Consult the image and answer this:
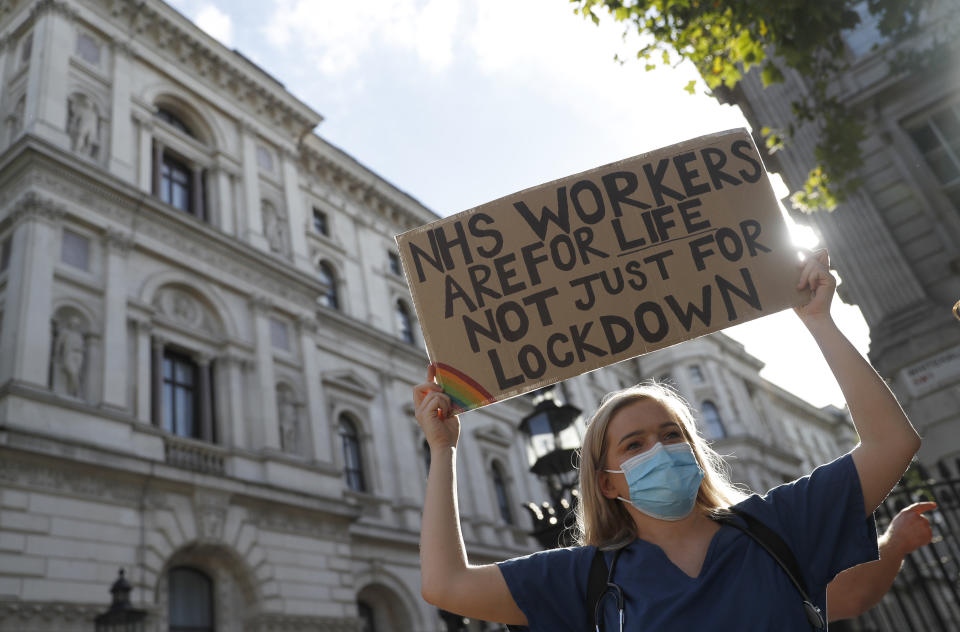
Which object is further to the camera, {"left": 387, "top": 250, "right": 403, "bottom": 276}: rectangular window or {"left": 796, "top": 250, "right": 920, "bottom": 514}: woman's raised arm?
{"left": 387, "top": 250, "right": 403, "bottom": 276}: rectangular window

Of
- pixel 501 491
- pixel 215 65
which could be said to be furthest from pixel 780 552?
pixel 501 491

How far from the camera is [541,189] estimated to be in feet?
10.2

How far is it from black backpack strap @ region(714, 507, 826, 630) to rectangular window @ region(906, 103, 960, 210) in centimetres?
1015

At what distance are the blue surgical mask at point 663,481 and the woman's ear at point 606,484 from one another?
63 millimetres

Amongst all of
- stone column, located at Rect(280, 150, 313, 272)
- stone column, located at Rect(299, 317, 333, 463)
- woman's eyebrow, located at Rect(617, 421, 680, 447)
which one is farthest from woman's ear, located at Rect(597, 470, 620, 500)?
stone column, located at Rect(280, 150, 313, 272)

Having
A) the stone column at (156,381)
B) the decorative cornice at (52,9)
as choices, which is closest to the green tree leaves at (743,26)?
the stone column at (156,381)

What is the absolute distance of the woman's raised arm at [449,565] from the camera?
214 cm

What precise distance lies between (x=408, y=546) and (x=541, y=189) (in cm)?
1838

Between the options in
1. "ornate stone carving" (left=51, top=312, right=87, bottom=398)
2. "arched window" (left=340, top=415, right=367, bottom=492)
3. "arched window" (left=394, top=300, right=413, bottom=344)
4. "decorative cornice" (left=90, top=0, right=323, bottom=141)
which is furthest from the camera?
"arched window" (left=394, top=300, right=413, bottom=344)

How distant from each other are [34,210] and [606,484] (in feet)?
47.9

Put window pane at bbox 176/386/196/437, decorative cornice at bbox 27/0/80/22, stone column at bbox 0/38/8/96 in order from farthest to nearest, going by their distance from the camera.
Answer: stone column at bbox 0/38/8/96 → decorative cornice at bbox 27/0/80/22 → window pane at bbox 176/386/196/437

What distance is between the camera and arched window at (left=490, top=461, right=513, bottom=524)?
25.7 m

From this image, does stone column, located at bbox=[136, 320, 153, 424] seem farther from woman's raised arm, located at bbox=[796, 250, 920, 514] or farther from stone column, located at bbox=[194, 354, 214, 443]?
woman's raised arm, located at bbox=[796, 250, 920, 514]

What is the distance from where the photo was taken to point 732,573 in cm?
202
